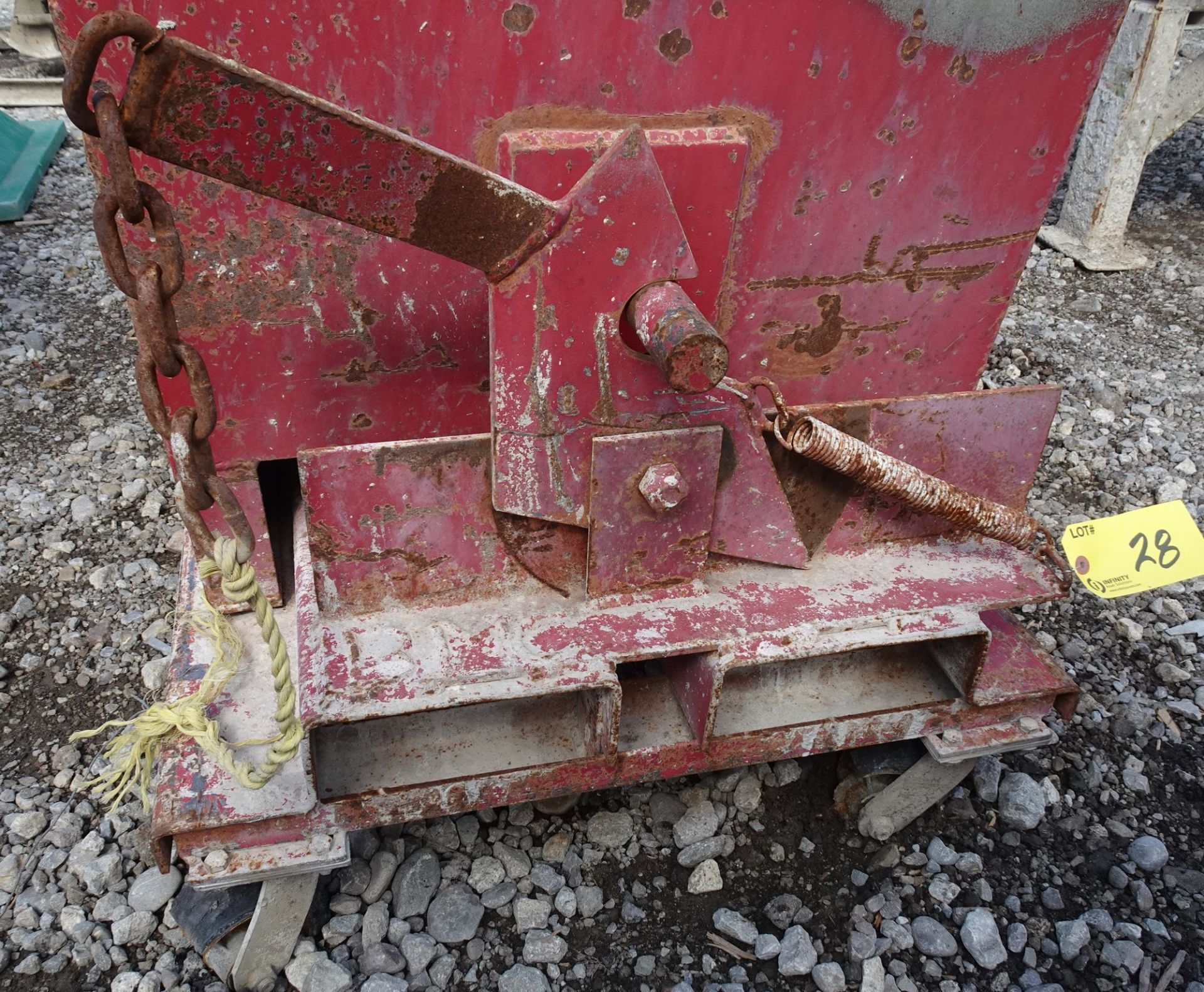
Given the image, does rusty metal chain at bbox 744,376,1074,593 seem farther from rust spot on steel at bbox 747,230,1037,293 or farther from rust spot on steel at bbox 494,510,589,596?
rust spot on steel at bbox 494,510,589,596

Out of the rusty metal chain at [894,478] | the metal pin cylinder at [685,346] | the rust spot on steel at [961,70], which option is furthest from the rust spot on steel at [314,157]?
the rust spot on steel at [961,70]

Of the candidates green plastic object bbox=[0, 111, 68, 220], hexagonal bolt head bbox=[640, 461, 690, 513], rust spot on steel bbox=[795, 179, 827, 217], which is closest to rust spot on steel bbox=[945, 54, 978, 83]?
rust spot on steel bbox=[795, 179, 827, 217]

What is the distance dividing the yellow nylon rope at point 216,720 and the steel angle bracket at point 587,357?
0.45 meters

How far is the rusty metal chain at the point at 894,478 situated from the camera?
61.7 inches

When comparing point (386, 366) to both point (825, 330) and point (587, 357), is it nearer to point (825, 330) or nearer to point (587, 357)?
point (587, 357)

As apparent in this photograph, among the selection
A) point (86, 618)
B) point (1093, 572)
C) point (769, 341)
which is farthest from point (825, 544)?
point (86, 618)

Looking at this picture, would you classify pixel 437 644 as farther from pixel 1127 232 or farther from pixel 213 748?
pixel 1127 232

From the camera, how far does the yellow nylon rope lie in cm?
123

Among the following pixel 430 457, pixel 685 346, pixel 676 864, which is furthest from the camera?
pixel 676 864

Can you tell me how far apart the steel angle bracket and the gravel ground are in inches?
34.5

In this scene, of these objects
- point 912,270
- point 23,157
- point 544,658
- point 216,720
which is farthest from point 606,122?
point 23,157

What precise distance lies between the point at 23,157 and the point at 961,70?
557 cm

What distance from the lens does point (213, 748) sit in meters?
1.53

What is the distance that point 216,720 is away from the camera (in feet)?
5.32
